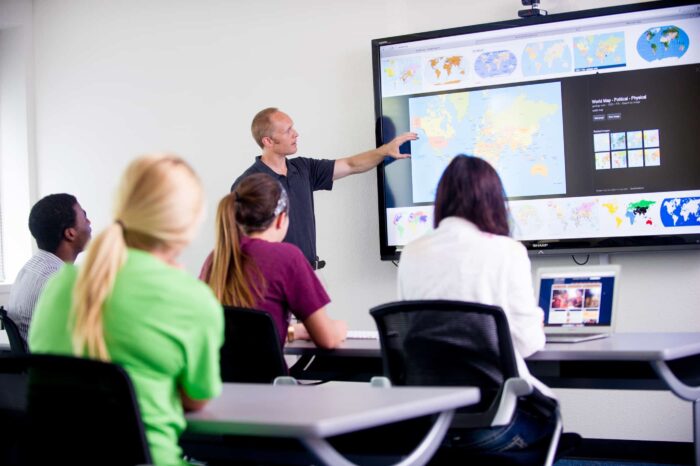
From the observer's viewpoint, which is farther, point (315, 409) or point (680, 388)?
point (680, 388)

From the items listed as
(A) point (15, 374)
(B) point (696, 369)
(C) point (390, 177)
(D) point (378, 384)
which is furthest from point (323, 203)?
(A) point (15, 374)

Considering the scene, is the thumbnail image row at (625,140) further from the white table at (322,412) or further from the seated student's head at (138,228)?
the seated student's head at (138,228)

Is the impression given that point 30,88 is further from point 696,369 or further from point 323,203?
point 696,369

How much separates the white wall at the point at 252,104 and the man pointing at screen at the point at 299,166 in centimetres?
25

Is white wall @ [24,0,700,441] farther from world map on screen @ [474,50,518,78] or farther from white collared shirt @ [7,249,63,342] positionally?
white collared shirt @ [7,249,63,342]

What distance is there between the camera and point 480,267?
2.52m

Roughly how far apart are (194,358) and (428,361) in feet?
3.14

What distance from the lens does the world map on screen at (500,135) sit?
Answer: 4.47 metres

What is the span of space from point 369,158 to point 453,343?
2.44 meters

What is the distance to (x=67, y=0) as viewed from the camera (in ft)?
19.5

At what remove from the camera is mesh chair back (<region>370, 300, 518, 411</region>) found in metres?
2.39

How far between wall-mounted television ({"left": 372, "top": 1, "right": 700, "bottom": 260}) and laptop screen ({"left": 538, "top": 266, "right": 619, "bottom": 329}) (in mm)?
1224

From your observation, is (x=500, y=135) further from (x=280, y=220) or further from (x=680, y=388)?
(x=680, y=388)

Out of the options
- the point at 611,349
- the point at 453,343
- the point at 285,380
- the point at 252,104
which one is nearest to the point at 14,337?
the point at 285,380
